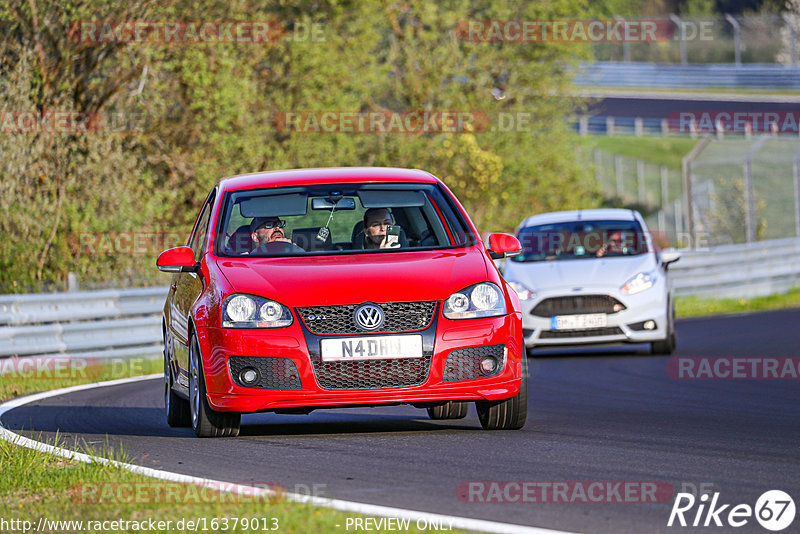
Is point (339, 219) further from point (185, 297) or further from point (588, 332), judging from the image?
point (588, 332)

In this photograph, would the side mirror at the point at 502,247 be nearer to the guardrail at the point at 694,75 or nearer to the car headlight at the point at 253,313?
the car headlight at the point at 253,313

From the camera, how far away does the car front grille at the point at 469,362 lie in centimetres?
823

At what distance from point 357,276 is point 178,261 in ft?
4.58

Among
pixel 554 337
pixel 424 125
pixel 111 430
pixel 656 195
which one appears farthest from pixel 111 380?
pixel 656 195

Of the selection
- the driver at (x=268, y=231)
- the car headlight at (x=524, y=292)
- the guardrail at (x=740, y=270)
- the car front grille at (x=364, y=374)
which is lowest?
the guardrail at (x=740, y=270)

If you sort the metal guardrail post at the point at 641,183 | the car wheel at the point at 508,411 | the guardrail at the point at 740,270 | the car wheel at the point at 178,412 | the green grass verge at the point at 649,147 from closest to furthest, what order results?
1. the car wheel at the point at 508,411
2. the car wheel at the point at 178,412
3. the guardrail at the point at 740,270
4. the metal guardrail post at the point at 641,183
5. the green grass verge at the point at 649,147

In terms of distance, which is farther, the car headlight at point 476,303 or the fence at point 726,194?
the fence at point 726,194

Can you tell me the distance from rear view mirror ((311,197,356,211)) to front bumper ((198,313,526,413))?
1.34m

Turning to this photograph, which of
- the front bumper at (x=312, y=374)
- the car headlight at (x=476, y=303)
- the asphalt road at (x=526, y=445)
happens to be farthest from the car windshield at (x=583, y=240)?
the front bumper at (x=312, y=374)

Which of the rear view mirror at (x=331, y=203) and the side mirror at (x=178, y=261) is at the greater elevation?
the rear view mirror at (x=331, y=203)

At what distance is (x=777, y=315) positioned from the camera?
22.1 metres

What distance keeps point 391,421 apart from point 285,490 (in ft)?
11.5

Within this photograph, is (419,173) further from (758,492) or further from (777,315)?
(777,315)

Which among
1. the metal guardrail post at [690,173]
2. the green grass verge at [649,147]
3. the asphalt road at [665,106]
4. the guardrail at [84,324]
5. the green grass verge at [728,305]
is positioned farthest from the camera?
the green grass verge at [649,147]
